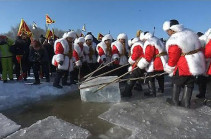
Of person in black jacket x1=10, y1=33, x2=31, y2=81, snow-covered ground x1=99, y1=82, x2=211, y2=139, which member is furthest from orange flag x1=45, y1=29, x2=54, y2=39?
snow-covered ground x1=99, y1=82, x2=211, y2=139

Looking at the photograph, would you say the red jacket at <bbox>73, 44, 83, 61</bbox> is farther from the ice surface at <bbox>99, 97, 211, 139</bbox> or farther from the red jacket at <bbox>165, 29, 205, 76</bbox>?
the red jacket at <bbox>165, 29, 205, 76</bbox>

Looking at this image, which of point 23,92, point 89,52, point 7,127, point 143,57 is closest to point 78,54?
point 89,52

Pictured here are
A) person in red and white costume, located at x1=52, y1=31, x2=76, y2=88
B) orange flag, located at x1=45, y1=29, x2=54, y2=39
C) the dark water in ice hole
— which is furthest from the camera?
orange flag, located at x1=45, y1=29, x2=54, y2=39

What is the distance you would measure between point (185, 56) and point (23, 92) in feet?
14.9

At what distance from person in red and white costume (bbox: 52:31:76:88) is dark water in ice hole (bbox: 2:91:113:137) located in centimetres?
114

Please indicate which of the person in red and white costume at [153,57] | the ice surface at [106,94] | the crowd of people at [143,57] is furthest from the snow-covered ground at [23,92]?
the person in red and white costume at [153,57]

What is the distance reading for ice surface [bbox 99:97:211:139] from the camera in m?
3.23

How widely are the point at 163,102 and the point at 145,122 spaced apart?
134 centimetres

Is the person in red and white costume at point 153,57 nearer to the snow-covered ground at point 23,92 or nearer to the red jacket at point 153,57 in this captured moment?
the red jacket at point 153,57

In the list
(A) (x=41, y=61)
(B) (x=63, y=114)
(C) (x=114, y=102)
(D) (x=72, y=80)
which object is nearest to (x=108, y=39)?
(D) (x=72, y=80)

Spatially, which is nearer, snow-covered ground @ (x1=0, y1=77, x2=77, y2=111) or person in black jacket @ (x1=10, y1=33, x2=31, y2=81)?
snow-covered ground @ (x1=0, y1=77, x2=77, y2=111)

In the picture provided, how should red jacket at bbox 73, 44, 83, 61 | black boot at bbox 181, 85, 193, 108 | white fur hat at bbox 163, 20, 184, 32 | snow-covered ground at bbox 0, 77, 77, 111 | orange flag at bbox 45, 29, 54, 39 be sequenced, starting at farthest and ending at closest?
1. orange flag at bbox 45, 29, 54, 39
2. red jacket at bbox 73, 44, 83, 61
3. snow-covered ground at bbox 0, 77, 77, 111
4. black boot at bbox 181, 85, 193, 108
5. white fur hat at bbox 163, 20, 184, 32

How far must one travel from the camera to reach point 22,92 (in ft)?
19.5

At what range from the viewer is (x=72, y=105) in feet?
16.2
